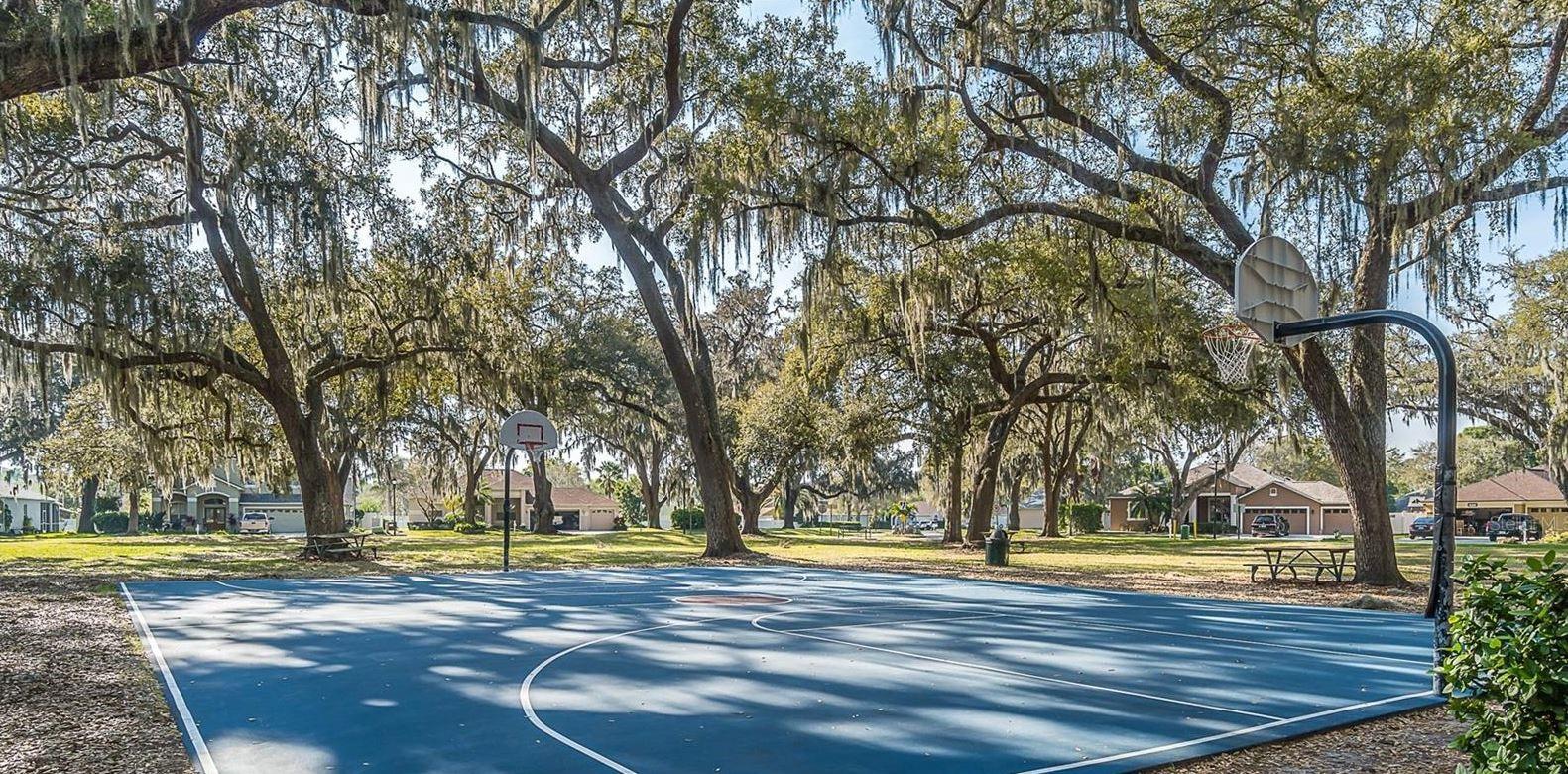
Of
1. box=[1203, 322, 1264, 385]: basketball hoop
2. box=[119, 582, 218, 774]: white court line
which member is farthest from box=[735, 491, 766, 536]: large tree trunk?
box=[119, 582, 218, 774]: white court line

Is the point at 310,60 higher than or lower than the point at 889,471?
higher

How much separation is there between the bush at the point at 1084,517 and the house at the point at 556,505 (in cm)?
3033

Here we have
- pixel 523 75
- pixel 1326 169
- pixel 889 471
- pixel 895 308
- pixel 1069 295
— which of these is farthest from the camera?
pixel 889 471

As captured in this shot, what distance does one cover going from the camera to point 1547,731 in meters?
3.58

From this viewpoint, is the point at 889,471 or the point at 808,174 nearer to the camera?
the point at 808,174

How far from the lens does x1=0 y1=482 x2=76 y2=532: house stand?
48688 mm

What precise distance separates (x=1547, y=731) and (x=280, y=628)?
9.82 m

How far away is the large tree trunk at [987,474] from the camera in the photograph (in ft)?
88.6

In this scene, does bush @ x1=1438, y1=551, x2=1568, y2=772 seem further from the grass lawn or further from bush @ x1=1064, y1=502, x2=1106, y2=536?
bush @ x1=1064, y1=502, x2=1106, y2=536

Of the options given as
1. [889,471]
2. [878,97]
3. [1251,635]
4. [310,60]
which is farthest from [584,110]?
[889,471]

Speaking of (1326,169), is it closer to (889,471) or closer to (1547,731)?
(1547,731)

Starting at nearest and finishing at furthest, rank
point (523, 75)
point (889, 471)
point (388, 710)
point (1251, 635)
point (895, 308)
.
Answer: point (388, 710) < point (1251, 635) < point (523, 75) < point (895, 308) < point (889, 471)

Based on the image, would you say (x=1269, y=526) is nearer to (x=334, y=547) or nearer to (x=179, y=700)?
(x=334, y=547)

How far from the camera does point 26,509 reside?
51.2 meters
